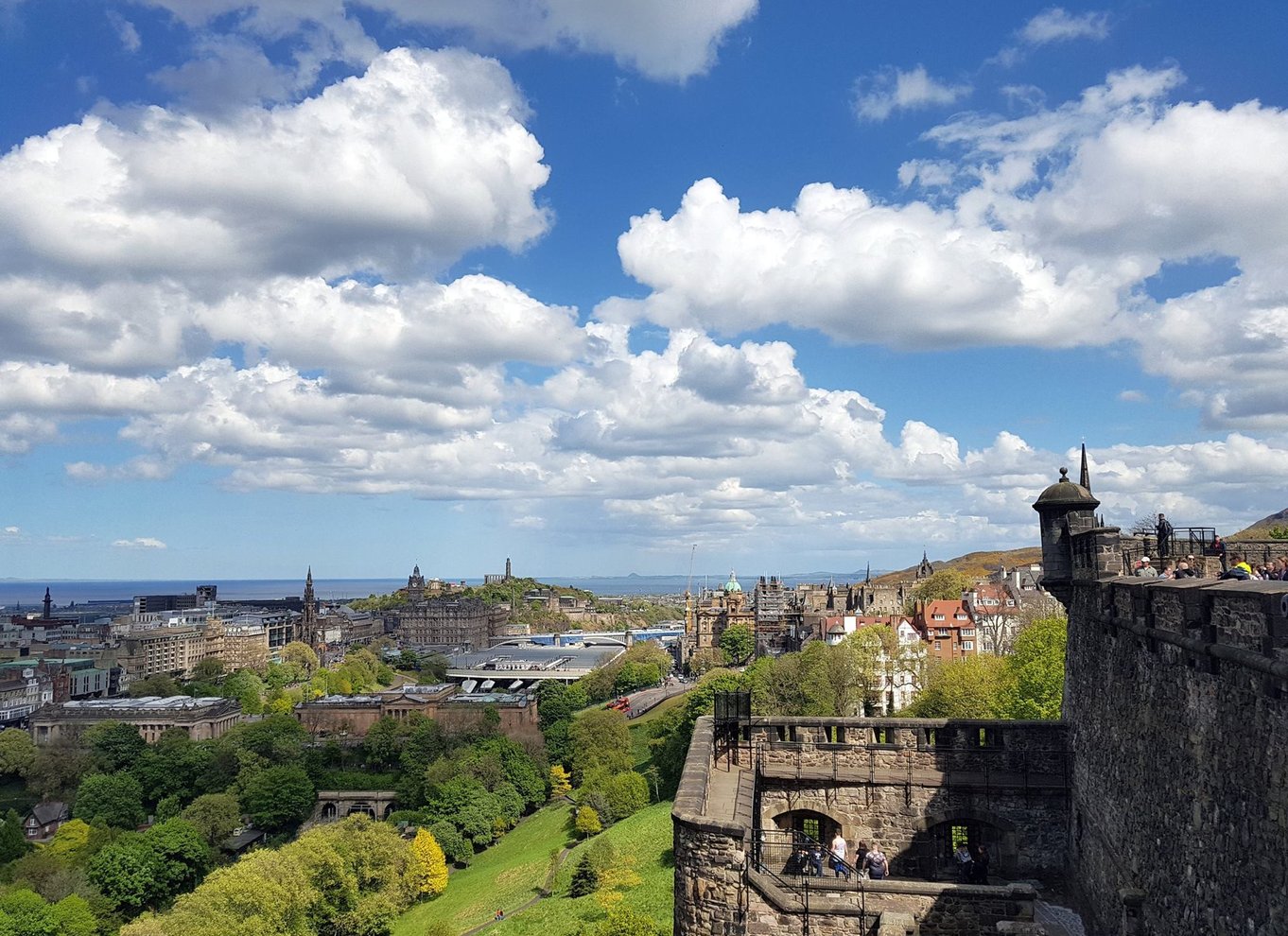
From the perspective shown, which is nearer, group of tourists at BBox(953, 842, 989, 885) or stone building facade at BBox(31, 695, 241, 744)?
group of tourists at BBox(953, 842, 989, 885)

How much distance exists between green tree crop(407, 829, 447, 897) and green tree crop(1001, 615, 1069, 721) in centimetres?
3816

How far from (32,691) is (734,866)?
164 meters

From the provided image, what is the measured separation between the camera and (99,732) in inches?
3615

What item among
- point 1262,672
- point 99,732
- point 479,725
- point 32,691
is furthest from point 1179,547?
point 32,691

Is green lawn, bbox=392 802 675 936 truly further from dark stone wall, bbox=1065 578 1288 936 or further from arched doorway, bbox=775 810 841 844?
dark stone wall, bbox=1065 578 1288 936

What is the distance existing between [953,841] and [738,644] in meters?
114

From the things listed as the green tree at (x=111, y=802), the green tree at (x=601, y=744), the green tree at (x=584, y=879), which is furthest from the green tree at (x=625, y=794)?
the green tree at (x=111, y=802)

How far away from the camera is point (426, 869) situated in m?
58.1

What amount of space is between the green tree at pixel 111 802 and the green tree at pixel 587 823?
135ft

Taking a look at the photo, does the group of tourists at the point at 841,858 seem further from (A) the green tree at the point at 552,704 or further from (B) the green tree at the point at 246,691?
(B) the green tree at the point at 246,691

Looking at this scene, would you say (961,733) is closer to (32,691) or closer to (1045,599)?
(1045,599)

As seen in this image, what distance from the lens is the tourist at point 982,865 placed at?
51.7ft

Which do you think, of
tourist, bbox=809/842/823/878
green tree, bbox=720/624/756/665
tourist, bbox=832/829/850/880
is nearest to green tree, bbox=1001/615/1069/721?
tourist, bbox=832/829/850/880

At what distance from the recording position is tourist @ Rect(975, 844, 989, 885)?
15750 millimetres
